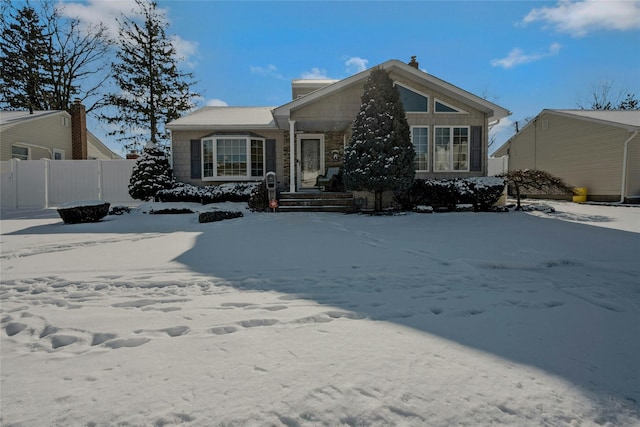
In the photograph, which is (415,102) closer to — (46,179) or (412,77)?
(412,77)

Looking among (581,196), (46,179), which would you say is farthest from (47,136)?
(581,196)

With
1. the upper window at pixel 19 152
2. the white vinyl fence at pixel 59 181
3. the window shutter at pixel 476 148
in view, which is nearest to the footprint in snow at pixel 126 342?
the window shutter at pixel 476 148

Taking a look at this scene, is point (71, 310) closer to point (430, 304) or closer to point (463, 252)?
point (430, 304)

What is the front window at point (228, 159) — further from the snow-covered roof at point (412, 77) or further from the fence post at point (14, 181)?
the fence post at point (14, 181)

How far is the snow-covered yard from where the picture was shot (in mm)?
1479

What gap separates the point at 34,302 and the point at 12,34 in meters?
28.3

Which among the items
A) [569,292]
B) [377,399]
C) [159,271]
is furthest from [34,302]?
[569,292]

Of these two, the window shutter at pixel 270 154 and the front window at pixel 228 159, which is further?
the window shutter at pixel 270 154

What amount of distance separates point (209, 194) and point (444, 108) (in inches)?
335

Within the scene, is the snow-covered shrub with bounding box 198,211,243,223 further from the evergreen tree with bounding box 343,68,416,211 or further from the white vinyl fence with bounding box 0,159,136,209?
the white vinyl fence with bounding box 0,159,136,209

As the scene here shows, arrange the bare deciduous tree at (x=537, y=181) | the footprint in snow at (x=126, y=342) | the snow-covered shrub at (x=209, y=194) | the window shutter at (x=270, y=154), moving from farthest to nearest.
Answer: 1. the window shutter at (x=270, y=154)
2. the snow-covered shrub at (x=209, y=194)
3. the bare deciduous tree at (x=537, y=181)
4. the footprint in snow at (x=126, y=342)

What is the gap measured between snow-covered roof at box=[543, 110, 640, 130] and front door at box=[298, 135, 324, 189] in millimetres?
12754

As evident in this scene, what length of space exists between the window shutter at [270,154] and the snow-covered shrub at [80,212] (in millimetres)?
5763

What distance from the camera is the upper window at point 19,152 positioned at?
1619 cm
